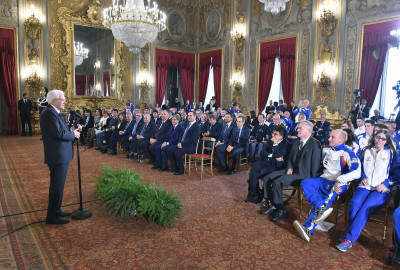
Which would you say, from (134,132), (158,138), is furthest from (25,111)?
(158,138)

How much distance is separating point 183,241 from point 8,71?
10978mm

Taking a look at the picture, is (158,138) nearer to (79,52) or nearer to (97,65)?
(97,65)

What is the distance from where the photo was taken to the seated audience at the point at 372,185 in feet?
9.65

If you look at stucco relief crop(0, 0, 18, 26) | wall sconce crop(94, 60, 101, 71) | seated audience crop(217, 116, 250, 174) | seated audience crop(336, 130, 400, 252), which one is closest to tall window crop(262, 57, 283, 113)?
seated audience crop(217, 116, 250, 174)

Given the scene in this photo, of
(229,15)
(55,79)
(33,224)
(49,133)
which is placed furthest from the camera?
(229,15)

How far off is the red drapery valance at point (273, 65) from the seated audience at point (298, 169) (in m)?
7.55

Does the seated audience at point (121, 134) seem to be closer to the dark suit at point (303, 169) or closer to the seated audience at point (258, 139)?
the seated audience at point (258, 139)

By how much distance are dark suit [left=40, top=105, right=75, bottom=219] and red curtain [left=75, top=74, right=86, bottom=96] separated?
9.53m

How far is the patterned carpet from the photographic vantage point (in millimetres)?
2688

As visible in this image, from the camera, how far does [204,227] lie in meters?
3.45

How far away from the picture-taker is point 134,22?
754cm

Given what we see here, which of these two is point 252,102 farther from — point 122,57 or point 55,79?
point 55,79

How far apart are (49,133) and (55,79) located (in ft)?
31.6

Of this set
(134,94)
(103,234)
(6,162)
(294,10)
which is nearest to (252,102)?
(294,10)
